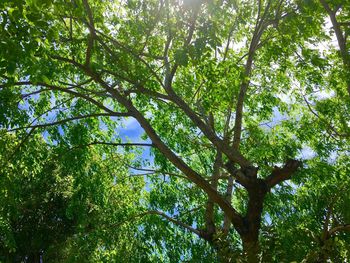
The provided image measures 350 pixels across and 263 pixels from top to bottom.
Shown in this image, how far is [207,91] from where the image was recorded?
8008 mm

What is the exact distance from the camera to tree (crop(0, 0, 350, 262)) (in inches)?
271

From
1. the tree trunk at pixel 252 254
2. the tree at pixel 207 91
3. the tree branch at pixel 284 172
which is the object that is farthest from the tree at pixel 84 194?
the tree trunk at pixel 252 254

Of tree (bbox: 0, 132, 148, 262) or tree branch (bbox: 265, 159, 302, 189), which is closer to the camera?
tree branch (bbox: 265, 159, 302, 189)

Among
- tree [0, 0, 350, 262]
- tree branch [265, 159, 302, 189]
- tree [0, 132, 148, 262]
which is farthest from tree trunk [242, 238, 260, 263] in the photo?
tree [0, 132, 148, 262]

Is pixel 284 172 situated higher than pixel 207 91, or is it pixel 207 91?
pixel 207 91

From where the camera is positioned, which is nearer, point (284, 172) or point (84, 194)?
point (284, 172)

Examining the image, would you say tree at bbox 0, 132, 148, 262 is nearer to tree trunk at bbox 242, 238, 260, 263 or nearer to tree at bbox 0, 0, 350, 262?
tree at bbox 0, 0, 350, 262

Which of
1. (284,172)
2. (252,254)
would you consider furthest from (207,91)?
(252,254)

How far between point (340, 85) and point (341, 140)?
54.2 inches

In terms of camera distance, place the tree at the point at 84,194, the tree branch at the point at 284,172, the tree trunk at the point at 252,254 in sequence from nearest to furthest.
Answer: the tree trunk at the point at 252,254 → the tree branch at the point at 284,172 → the tree at the point at 84,194

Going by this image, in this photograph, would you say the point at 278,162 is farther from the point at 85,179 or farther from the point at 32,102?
the point at 32,102

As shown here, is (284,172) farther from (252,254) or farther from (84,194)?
(84,194)

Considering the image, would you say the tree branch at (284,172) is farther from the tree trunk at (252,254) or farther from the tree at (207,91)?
Result: the tree trunk at (252,254)

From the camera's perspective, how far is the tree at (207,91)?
6.89 m
